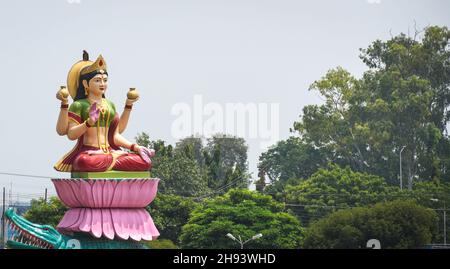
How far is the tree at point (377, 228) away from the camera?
3684cm

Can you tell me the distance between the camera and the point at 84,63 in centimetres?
2480

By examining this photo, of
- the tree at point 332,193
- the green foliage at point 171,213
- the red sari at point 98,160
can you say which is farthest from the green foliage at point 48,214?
the red sari at point 98,160

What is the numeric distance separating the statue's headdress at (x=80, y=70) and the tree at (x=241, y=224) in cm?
1410

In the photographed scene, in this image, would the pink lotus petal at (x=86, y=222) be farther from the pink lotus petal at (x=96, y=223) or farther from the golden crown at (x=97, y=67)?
the golden crown at (x=97, y=67)

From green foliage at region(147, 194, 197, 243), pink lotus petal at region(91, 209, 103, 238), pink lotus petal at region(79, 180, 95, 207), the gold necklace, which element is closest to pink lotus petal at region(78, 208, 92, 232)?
pink lotus petal at region(91, 209, 103, 238)

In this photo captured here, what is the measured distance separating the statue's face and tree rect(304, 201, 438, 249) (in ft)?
48.9

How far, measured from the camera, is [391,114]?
5725 cm
